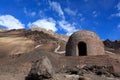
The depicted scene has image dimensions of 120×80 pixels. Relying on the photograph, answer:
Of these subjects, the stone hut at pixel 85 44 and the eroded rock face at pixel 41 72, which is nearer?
the eroded rock face at pixel 41 72

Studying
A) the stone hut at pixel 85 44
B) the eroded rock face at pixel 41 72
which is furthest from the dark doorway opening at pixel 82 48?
Answer: the eroded rock face at pixel 41 72

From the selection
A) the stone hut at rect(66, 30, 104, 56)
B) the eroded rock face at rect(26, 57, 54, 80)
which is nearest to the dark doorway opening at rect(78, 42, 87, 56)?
the stone hut at rect(66, 30, 104, 56)

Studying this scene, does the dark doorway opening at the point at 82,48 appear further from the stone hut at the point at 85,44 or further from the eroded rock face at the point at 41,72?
the eroded rock face at the point at 41,72

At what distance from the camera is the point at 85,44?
26547 mm

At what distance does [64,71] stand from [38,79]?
168 inches

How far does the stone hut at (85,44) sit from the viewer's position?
25.9 meters

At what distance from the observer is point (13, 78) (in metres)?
16.2

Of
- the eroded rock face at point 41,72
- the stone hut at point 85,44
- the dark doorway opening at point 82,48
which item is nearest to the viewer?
the eroded rock face at point 41,72

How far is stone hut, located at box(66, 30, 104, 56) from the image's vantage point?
2589cm

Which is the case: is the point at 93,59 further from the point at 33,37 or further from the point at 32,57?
the point at 33,37

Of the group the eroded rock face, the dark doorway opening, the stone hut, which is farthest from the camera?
the dark doorway opening

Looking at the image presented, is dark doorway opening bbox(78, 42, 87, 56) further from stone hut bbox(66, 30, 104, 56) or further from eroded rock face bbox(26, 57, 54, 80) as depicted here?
eroded rock face bbox(26, 57, 54, 80)

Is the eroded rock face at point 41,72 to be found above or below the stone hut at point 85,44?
below

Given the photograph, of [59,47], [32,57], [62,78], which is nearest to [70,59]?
[32,57]
